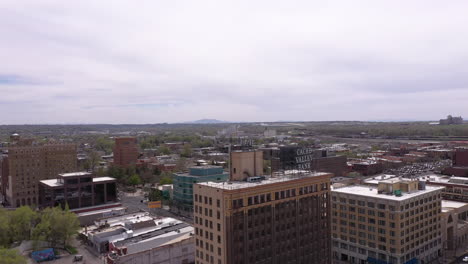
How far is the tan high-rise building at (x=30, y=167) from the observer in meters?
124

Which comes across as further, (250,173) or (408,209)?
(408,209)

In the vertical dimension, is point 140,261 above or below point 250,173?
below

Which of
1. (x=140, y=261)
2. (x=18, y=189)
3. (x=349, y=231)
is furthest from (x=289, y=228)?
(x=18, y=189)


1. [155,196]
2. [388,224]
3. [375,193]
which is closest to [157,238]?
[388,224]

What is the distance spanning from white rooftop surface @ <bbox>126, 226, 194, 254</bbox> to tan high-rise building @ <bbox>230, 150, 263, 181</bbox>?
24072 mm

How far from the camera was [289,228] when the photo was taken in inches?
2146

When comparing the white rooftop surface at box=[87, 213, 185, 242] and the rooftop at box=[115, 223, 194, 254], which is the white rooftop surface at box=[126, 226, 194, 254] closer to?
the rooftop at box=[115, 223, 194, 254]

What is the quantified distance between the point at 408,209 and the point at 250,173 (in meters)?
31.2

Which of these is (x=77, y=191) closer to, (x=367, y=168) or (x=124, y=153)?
(x=124, y=153)

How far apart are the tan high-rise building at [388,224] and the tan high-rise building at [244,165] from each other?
2491 cm

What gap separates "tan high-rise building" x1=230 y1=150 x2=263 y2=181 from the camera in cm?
5641

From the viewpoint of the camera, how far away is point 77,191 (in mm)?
106938

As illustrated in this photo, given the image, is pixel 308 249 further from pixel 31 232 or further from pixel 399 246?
pixel 31 232

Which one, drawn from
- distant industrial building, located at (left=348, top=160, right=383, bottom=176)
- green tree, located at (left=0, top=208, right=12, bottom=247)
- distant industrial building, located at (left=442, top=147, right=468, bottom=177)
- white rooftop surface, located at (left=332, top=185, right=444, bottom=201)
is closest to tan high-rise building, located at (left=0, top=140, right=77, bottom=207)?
green tree, located at (left=0, top=208, right=12, bottom=247)
